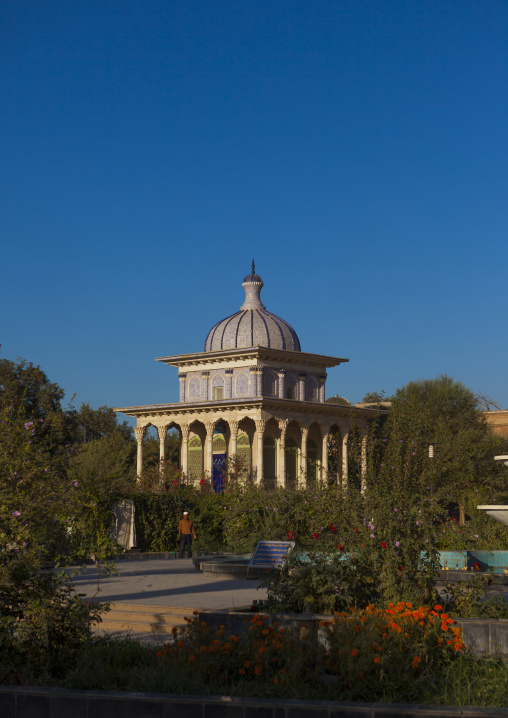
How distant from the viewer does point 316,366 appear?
176 ft

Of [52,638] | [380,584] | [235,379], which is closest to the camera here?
[52,638]

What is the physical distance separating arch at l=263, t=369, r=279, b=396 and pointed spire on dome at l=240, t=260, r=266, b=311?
550 centimetres

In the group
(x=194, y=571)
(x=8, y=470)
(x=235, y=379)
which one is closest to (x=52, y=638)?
(x=8, y=470)

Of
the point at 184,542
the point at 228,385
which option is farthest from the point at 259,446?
the point at 184,542

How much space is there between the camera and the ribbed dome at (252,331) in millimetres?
52188

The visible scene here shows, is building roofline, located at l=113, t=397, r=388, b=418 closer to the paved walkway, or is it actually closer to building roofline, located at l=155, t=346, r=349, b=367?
building roofline, located at l=155, t=346, r=349, b=367

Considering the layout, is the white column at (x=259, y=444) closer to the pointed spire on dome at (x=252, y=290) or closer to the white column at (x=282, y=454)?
the white column at (x=282, y=454)

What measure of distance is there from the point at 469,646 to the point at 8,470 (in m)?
4.92

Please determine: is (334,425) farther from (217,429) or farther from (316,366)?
(217,429)

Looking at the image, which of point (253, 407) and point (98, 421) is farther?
point (98, 421)

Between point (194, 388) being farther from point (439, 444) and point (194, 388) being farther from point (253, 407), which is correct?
point (439, 444)

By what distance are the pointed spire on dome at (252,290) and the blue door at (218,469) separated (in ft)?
30.9

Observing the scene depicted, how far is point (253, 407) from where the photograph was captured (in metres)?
48.2

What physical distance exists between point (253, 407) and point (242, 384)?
10.0 ft
